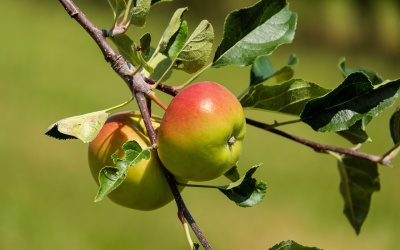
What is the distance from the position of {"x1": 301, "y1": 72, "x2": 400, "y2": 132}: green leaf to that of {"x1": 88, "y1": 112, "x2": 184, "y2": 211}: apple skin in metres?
0.15

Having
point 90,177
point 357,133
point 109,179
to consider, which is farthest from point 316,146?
point 90,177

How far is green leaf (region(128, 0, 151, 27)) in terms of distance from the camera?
2.19 ft

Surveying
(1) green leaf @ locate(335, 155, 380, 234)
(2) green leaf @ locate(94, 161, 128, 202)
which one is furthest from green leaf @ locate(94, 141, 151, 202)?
(1) green leaf @ locate(335, 155, 380, 234)

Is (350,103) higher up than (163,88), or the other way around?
(163,88)

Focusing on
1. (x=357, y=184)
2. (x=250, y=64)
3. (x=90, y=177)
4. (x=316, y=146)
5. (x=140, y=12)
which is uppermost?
(x=140, y=12)

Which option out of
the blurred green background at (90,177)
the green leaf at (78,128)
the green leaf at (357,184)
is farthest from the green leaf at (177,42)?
the blurred green background at (90,177)

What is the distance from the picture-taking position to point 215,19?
7.02 m

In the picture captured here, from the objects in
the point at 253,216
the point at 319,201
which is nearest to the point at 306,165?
the point at 319,201

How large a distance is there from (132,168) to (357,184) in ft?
1.16

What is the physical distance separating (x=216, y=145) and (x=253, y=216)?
2.92 meters

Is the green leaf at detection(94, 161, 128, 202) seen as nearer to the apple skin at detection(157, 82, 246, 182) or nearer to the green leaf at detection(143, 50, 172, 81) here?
the apple skin at detection(157, 82, 246, 182)

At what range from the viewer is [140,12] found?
0.68m

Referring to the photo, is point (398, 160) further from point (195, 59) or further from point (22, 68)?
point (195, 59)

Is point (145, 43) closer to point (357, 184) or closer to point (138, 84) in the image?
point (138, 84)
